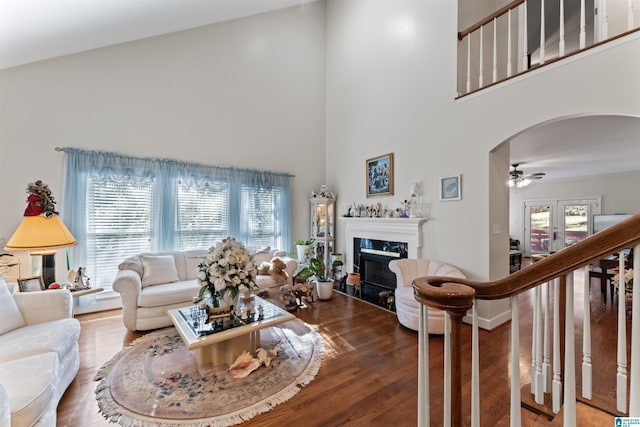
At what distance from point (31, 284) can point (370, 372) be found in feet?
11.1

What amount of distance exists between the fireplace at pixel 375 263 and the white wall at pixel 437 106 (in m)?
0.67

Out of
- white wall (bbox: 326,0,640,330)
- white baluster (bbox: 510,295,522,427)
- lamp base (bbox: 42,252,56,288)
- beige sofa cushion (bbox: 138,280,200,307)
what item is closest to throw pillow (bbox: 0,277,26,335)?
lamp base (bbox: 42,252,56,288)

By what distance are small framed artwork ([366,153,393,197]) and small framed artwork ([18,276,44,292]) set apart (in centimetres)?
443

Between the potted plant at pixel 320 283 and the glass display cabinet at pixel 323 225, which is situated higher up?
the glass display cabinet at pixel 323 225

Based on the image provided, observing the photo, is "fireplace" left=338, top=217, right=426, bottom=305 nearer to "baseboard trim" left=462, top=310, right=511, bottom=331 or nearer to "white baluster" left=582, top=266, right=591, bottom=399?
"baseboard trim" left=462, top=310, right=511, bottom=331

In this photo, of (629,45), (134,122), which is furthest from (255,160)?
(629,45)

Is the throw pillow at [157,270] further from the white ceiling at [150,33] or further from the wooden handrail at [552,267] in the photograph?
the wooden handrail at [552,267]

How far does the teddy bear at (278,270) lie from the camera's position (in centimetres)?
415

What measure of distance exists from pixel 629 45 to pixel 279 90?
4759mm

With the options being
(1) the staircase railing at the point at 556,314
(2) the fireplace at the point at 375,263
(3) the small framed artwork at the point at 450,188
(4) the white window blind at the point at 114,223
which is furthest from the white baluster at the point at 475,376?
(4) the white window blind at the point at 114,223

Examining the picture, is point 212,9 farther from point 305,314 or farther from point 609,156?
point 609,156

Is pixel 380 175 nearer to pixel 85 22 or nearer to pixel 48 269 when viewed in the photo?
pixel 85 22

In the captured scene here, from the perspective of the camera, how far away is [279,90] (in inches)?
214

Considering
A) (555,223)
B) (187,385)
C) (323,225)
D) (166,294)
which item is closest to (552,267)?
(187,385)
